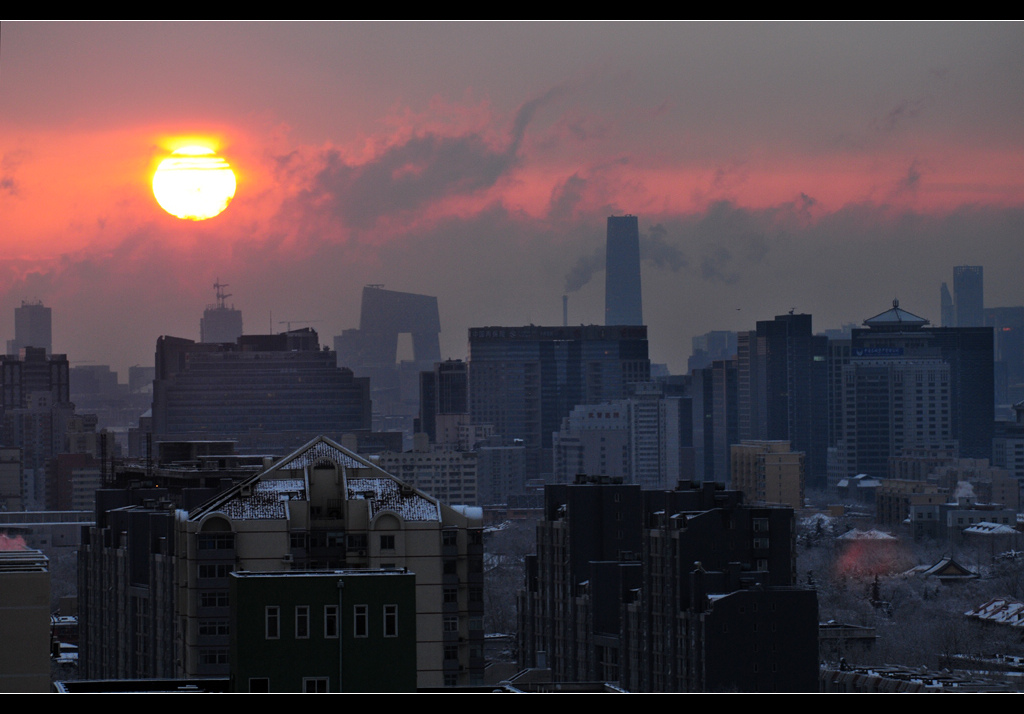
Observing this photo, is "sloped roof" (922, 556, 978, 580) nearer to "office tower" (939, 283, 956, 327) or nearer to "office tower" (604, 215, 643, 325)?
"office tower" (939, 283, 956, 327)

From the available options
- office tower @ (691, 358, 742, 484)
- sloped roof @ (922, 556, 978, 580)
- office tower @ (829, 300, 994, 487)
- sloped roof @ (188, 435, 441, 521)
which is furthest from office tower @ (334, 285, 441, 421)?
sloped roof @ (188, 435, 441, 521)

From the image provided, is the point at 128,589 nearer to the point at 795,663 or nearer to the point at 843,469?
the point at 795,663

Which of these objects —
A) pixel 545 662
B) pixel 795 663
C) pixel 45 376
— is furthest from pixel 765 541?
pixel 45 376

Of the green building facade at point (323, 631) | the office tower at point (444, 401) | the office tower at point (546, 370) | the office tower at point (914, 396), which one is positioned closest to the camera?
the green building facade at point (323, 631)

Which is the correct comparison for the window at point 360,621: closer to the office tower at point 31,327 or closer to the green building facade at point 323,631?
the green building facade at point 323,631

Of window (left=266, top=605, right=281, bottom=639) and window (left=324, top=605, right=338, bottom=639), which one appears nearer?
window (left=266, top=605, right=281, bottom=639)

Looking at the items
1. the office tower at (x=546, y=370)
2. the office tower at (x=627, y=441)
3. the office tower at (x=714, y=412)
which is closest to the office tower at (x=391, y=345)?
the office tower at (x=546, y=370)

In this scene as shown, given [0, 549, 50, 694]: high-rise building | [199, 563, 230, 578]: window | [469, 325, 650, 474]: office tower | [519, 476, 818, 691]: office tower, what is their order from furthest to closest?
1. [469, 325, 650, 474]: office tower
2. [519, 476, 818, 691]: office tower
3. [199, 563, 230, 578]: window
4. [0, 549, 50, 694]: high-rise building
